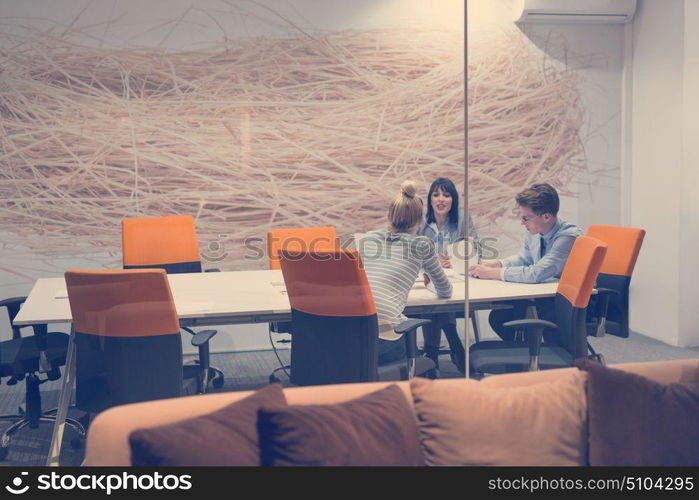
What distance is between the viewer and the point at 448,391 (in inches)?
79.5

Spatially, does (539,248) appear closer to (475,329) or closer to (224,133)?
(475,329)

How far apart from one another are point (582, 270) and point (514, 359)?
19.3 inches

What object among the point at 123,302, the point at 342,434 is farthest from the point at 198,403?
the point at 123,302

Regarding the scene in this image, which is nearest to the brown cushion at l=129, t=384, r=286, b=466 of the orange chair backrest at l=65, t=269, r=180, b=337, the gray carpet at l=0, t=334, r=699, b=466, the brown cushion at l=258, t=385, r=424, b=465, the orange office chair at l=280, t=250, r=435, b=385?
the brown cushion at l=258, t=385, r=424, b=465

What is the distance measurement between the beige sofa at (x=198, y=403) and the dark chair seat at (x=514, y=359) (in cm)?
126

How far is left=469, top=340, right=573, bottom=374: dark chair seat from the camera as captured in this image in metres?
3.48

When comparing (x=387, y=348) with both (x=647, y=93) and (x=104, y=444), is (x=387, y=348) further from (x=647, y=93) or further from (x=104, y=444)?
(x=647, y=93)

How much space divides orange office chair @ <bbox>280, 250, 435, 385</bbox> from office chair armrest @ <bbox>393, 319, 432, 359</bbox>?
0.19 m

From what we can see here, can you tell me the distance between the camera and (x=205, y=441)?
177cm

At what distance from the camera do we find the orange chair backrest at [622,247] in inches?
164
